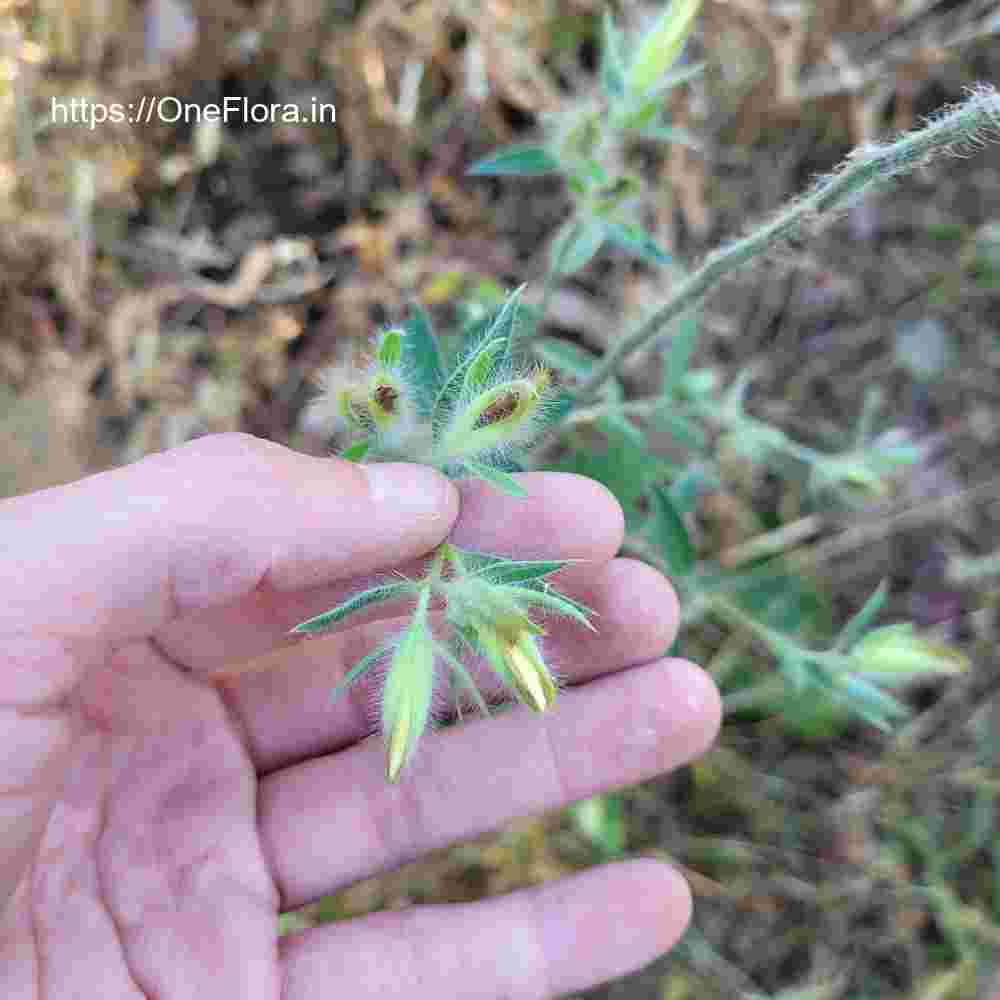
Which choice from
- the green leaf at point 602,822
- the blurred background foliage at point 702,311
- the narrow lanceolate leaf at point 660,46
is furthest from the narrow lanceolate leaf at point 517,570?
→ the blurred background foliage at point 702,311

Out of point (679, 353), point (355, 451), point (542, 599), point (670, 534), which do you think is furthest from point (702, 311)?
point (542, 599)

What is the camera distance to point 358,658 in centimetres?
258

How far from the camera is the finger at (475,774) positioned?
253 cm

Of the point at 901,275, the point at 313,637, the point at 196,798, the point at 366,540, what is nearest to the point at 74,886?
the point at 196,798

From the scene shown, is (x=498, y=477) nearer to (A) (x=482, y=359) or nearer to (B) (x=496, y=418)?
(B) (x=496, y=418)

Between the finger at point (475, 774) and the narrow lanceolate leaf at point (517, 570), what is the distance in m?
0.70

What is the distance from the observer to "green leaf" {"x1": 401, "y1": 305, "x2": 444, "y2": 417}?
2.15 m

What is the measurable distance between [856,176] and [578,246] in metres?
0.81

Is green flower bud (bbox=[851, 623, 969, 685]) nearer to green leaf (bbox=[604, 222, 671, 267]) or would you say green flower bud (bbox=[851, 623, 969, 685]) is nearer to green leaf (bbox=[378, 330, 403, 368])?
green leaf (bbox=[604, 222, 671, 267])

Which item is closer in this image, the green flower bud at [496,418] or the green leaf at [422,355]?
the green flower bud at [496,418]

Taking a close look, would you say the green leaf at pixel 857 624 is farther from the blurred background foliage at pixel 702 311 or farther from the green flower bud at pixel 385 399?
the green flower bud at pixel 385 399

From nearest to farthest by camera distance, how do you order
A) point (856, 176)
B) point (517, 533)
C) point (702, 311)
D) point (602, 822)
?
1. point (856, 176)
2. point (517, 533)
3. point (602, 822)
4. point (702, 311)

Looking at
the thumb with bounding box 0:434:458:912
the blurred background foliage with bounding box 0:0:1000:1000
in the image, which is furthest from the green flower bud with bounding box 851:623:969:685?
the thumb with bounding box 0:434:458:912

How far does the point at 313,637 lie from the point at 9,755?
72 cm
